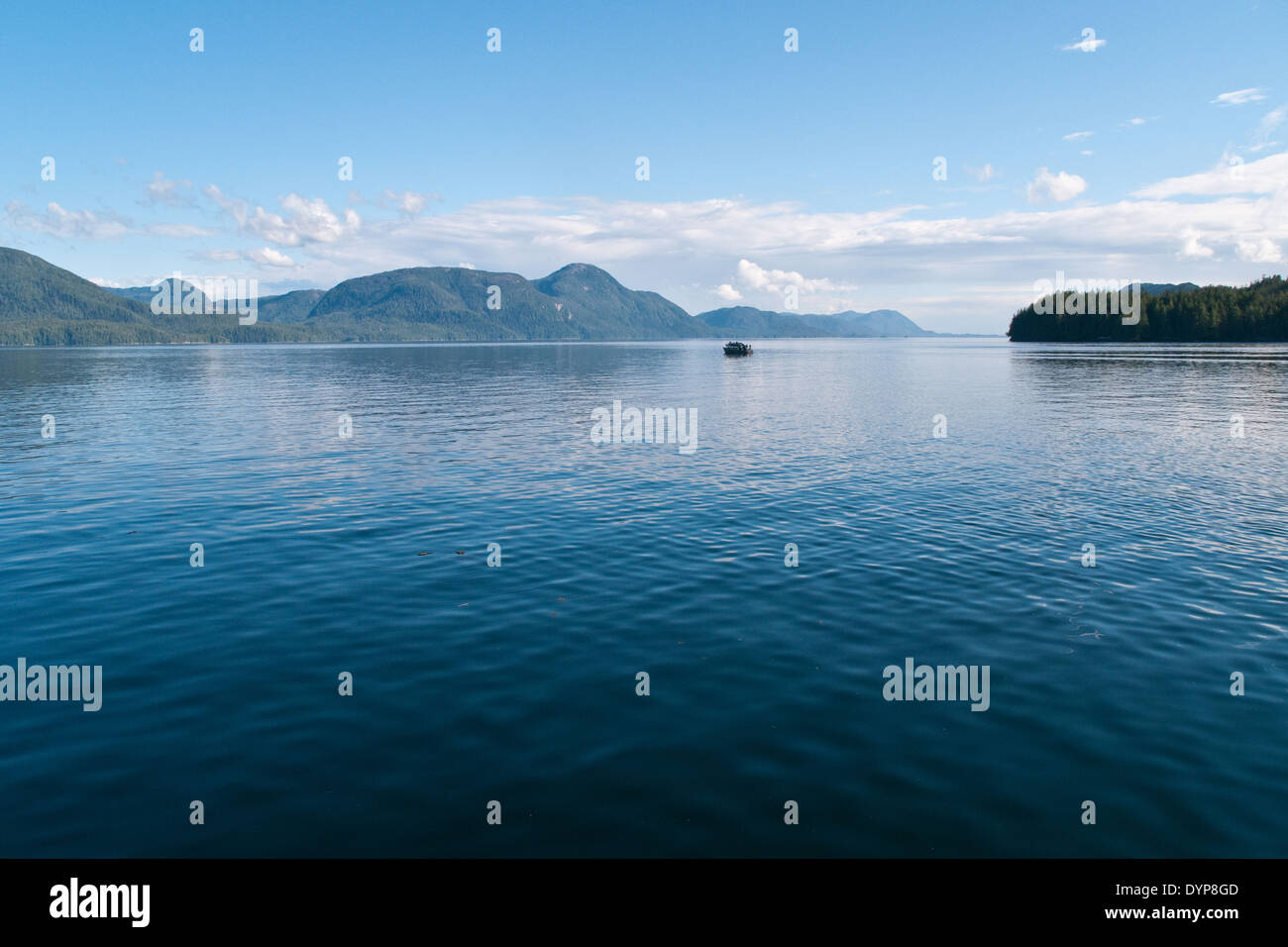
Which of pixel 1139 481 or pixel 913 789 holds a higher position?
pixel 1139 481

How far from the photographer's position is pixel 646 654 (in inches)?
758

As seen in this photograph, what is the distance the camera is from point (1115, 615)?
2150cm

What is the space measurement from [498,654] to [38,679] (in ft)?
36.1

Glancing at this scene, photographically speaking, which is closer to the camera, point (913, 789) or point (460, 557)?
point (913, 789)

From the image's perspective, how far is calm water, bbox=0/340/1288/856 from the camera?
41.4ft

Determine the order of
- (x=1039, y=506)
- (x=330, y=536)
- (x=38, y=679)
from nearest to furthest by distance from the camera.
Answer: (x=38, y=679)
(x=330, y=536)
(x=1039, y=506)

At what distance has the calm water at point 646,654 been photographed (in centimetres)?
1261
